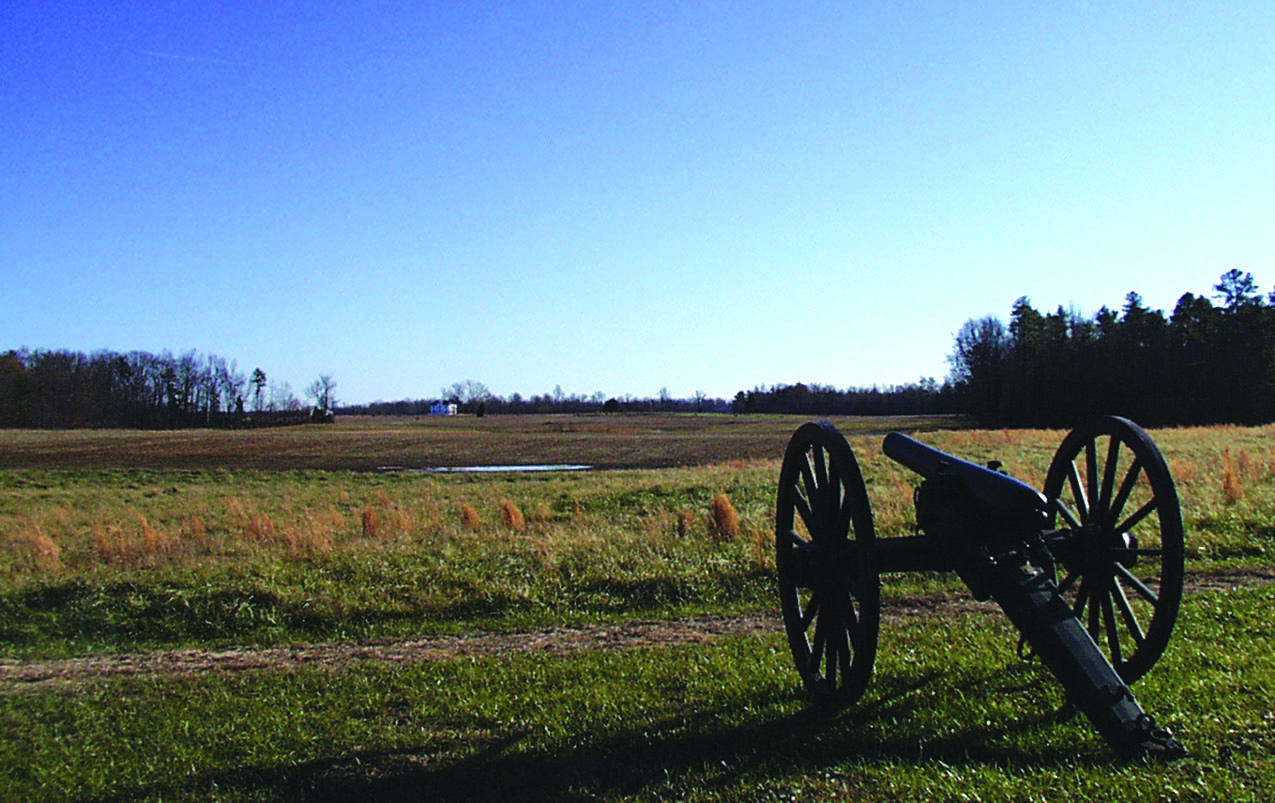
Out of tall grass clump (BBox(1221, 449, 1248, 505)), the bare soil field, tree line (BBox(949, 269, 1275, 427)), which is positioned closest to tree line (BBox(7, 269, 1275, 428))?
tree line (BBox(949, 269, 1275, 427))

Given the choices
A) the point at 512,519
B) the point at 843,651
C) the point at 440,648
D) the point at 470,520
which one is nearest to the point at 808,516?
the point at 843,651

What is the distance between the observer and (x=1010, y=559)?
4891 mm

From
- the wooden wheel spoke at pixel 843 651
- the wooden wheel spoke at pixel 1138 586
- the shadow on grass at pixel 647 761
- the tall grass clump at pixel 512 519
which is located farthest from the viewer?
the tall grass clump at pixel 512 519

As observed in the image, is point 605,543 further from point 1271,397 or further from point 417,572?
point 1271,397

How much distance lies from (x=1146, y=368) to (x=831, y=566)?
83197 millimetres

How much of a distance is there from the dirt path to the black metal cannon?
3.27 m

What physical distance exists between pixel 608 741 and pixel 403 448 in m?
69.2

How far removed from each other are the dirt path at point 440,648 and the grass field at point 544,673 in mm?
51

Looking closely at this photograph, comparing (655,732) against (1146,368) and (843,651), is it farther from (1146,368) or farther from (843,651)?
(1146,368)

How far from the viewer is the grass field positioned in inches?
183

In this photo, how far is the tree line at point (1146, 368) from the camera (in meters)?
70.2

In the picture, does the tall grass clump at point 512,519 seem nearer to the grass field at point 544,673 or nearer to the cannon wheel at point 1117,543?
the grass field at point 544,673

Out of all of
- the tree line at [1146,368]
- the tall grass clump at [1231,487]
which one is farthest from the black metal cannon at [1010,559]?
the tree line at [1146,368]

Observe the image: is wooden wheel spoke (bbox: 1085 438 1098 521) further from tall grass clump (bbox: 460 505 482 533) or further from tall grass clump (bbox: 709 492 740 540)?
tall grass clump (bbox: 460 505 482 533)
